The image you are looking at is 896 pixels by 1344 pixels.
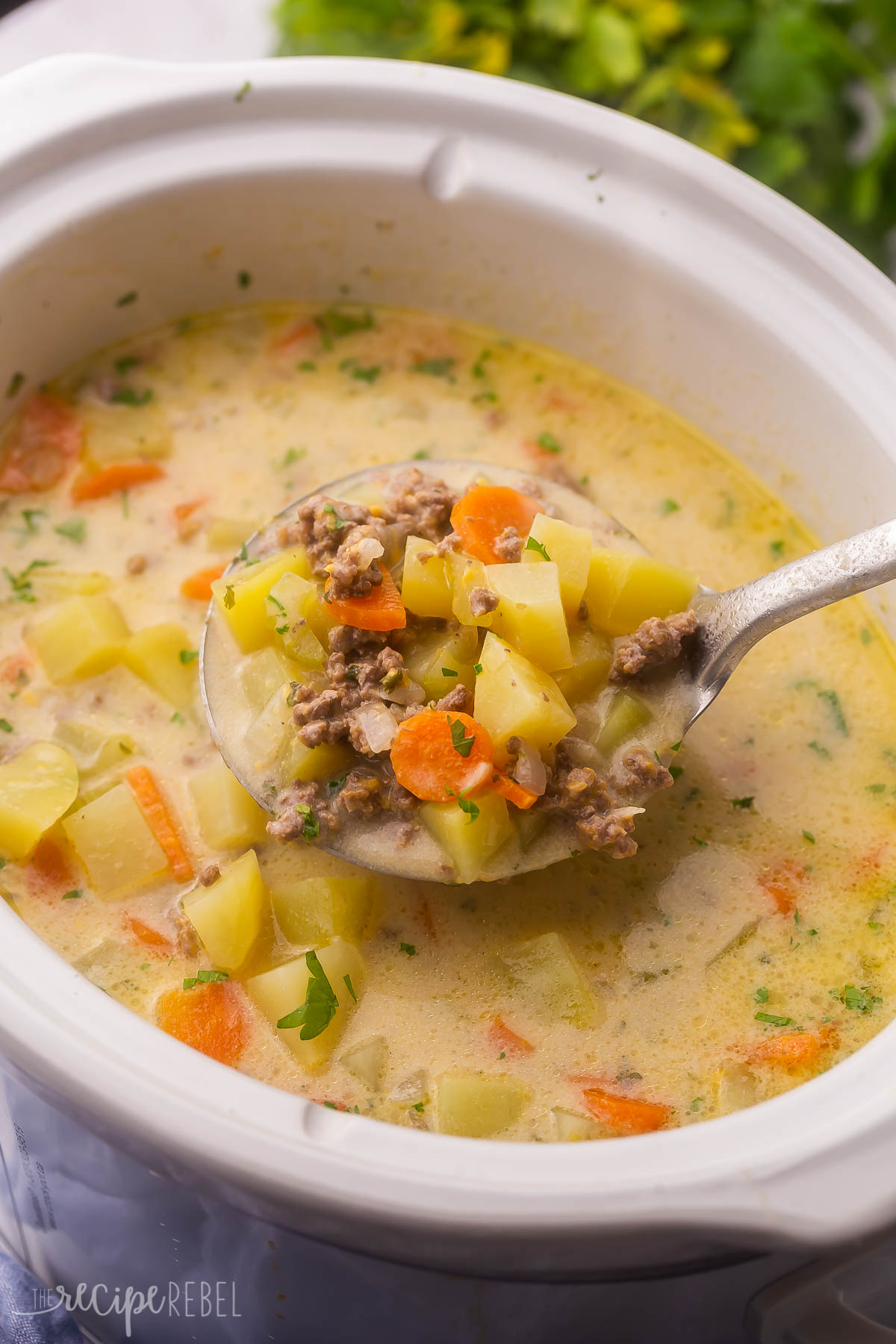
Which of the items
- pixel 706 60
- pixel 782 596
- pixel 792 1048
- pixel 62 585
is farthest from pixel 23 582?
pixel 706 60

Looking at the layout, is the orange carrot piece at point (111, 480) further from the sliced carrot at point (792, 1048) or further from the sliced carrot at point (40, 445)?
the sliced carrot at point (792, 1048)

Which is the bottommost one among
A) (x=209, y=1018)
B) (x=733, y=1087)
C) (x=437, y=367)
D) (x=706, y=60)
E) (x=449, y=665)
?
(x=209, y=1018)

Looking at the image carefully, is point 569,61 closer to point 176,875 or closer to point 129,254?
point 129,254

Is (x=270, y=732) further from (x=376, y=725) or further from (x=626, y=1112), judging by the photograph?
(x=626, y=1112)

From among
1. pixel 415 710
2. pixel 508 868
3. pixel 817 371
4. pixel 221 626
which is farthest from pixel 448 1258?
pixel 817 371

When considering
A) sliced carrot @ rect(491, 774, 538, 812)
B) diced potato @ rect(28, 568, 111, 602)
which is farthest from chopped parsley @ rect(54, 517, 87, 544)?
sliced carrot @ rect(491, 774, 538, 812)

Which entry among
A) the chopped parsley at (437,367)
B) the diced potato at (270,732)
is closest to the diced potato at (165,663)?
the diced potato at (270,732)
